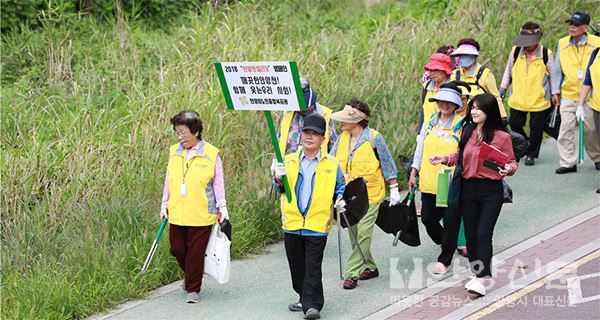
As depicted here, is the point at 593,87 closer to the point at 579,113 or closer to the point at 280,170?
the point at 579,113

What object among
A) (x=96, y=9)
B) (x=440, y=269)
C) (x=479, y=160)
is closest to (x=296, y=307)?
(x=440, y=269)

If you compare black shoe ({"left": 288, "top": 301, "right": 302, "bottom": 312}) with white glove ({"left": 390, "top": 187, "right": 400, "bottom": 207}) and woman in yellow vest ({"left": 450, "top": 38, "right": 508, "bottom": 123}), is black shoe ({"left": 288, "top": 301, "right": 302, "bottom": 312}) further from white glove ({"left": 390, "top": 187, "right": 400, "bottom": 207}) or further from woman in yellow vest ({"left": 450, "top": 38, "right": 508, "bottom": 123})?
Result: woman in yellow vest ({"left": 450, "top": 38, "right": 508, "bottom": 123})

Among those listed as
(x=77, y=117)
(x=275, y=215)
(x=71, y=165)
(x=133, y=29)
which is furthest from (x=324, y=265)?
(x=133, y=29)

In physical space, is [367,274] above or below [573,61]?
below

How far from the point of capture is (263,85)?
27.1 ft

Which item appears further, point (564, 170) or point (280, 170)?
point (564, 170)

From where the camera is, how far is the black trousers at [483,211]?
862 centimetres

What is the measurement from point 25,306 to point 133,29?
9302 millimetres

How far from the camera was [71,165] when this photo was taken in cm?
1039

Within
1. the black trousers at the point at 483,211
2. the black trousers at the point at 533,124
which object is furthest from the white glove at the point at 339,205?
the black trousers at the point at 533,124

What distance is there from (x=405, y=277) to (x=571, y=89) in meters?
4.59

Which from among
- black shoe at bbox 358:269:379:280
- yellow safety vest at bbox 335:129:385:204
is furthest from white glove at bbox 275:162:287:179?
black shoe at bbox 358:269:379:280

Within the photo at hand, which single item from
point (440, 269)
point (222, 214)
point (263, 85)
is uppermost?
point (263, 85)

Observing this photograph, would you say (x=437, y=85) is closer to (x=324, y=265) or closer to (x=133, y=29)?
(x=324, y=265)
